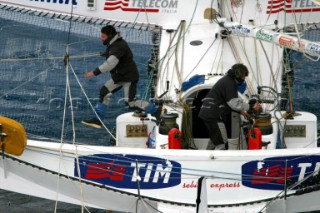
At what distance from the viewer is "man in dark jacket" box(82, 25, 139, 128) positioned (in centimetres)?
1197

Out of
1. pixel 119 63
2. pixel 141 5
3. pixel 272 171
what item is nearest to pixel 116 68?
pixel 119 63

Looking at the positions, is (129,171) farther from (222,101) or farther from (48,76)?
(48,76)

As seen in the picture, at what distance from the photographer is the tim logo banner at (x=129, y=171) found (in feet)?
32.4

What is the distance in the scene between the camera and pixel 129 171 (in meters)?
9.97

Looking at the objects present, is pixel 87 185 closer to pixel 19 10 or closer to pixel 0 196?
pixel 0 196

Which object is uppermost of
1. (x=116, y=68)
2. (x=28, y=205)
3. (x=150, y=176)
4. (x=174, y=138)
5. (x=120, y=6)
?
(x=120, y=6)

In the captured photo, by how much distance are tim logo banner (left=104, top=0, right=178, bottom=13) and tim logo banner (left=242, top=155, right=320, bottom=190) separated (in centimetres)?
503

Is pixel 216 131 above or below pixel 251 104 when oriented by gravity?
below

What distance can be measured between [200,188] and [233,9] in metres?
5.65

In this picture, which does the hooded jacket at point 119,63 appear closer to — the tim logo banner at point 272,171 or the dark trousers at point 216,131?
the dark trousers at point 216,131

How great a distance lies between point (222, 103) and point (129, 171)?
64.1 inches

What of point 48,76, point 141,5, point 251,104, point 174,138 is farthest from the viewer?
point 48,76

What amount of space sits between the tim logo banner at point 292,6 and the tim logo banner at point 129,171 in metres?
5.00

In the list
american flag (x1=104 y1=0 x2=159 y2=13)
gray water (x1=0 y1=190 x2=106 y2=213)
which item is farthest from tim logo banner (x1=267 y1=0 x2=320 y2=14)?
gray water (x1=0 y1=190 x2=106 y2=213)
